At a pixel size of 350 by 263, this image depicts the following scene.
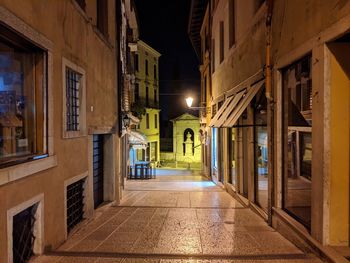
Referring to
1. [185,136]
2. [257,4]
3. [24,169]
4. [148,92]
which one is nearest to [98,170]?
[24,169]

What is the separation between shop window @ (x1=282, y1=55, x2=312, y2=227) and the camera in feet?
21.1

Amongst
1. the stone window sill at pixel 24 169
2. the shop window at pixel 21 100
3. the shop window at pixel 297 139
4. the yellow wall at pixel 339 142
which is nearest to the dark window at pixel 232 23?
the shop window at pixel 297 139

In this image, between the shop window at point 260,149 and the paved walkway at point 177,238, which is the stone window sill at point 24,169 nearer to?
the paved walkway at point 177,238

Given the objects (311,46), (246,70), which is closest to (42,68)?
(311,46)

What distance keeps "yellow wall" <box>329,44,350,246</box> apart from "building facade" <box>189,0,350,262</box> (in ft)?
0.04

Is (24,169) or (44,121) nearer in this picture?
(24,169)

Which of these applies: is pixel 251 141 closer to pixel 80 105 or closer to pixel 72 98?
pixel 80 105

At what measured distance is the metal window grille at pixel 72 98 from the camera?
749cm

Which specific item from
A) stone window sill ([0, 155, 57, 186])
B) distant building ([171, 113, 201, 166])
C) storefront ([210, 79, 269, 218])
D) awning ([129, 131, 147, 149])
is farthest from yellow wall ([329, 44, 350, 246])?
distant building ([171, 113, 201, 166])

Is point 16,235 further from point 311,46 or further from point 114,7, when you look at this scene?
point 114,7

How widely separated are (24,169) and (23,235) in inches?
44.2

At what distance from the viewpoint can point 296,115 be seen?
6.98 meters

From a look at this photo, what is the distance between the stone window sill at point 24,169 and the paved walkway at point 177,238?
55.5 inches

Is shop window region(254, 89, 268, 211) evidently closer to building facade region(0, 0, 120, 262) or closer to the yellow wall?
the yellow wall
